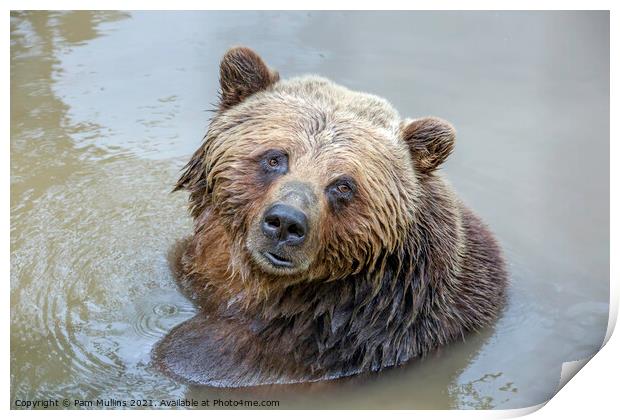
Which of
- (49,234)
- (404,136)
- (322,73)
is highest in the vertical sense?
(404,136)

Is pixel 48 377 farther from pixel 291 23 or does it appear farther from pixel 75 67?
pixel 291 23

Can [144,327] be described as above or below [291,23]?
below

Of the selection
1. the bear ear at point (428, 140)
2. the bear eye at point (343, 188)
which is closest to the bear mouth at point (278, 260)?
the bear eye at point (343, 188)

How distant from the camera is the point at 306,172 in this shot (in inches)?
249

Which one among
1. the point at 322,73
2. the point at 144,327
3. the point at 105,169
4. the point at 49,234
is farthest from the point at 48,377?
the point at 322,73

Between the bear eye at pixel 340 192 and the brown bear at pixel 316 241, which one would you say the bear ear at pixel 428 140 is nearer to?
the brown bear at pixel 316 241

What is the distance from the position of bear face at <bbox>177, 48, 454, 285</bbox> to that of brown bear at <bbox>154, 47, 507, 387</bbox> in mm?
11

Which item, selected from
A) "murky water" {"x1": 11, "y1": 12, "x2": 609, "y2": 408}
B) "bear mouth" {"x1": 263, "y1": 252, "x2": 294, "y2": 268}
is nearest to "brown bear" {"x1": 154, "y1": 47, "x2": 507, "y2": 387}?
"bear mouth" {"x1": 263, "y1": 252, "x2": 294, "y2": 268}

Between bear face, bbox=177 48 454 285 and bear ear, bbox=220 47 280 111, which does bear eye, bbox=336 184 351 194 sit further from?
bear ear, bbox=220 47 280 111

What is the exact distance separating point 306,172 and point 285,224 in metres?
A: 0.48

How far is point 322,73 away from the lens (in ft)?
34.8

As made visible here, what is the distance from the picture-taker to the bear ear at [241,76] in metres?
6.99

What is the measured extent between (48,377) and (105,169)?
118 inches

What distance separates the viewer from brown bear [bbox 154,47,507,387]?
21.1ft
